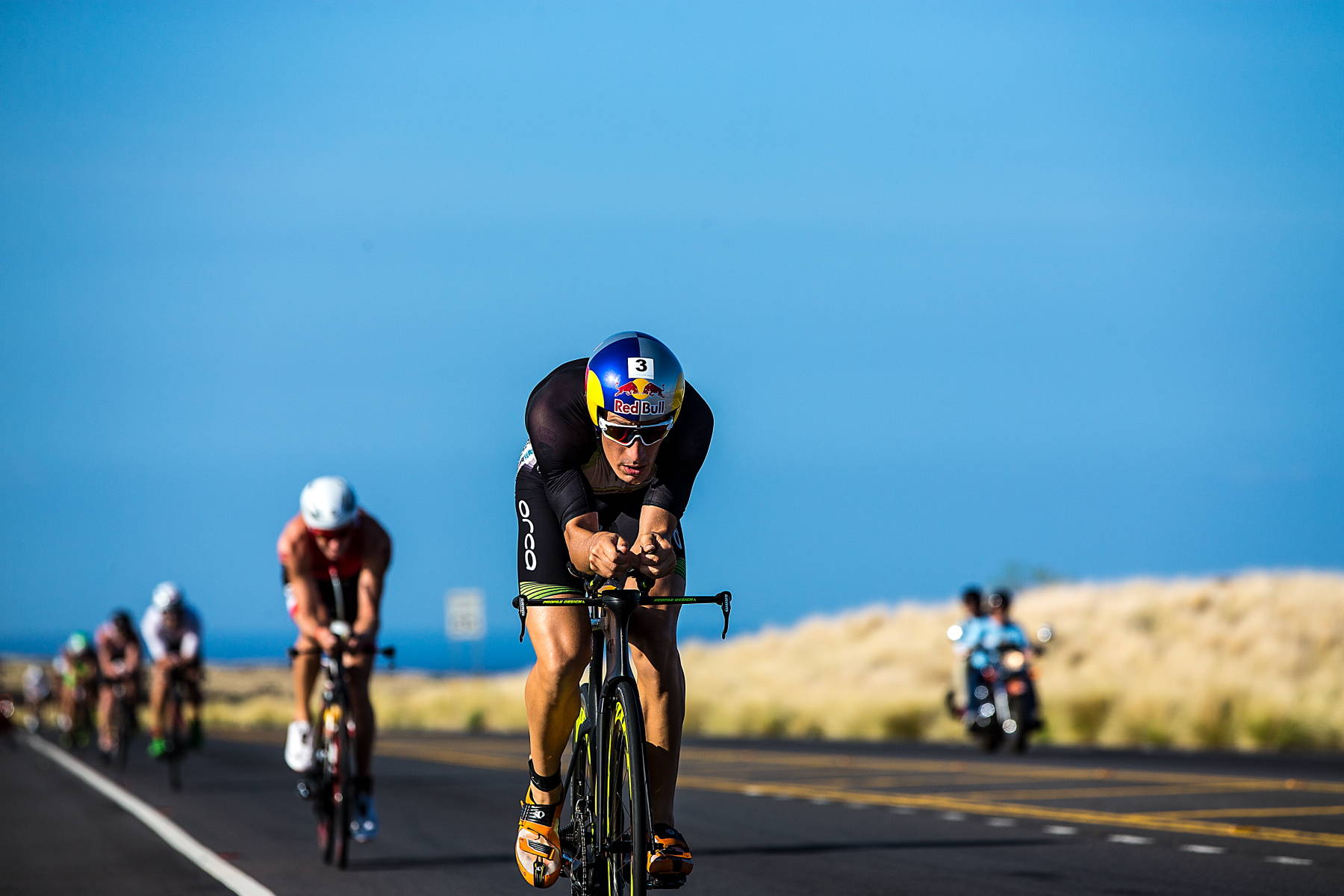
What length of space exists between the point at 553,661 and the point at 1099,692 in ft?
81.5

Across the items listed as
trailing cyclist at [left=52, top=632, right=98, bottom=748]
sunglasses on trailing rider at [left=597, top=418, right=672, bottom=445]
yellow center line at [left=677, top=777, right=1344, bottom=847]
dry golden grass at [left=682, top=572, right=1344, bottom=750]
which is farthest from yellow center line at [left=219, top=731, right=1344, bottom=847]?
trailing cyclist at [left=52, top=632, right=98, bottom=748]

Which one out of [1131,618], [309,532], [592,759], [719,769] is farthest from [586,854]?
[1131,618]

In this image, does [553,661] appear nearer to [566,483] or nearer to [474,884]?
[566,483]

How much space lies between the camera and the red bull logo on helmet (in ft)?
22.3

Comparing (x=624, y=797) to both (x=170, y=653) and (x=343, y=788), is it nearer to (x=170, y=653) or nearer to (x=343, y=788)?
(x=343, y=788)

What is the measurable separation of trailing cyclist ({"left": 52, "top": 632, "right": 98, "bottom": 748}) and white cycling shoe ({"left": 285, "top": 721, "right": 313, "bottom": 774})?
2074 cm

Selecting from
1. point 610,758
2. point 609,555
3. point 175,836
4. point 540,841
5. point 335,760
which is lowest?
point 175,836

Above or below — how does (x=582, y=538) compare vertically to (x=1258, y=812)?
above

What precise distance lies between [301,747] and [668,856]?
588 centimetres

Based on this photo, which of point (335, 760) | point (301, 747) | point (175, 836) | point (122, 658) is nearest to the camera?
point (335, 760)

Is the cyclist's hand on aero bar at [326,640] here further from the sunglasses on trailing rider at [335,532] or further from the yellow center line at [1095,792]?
the yellow center line at [1095,792]

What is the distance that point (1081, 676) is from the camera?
39562 millimetres

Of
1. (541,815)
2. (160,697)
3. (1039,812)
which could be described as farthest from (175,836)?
(541,815)

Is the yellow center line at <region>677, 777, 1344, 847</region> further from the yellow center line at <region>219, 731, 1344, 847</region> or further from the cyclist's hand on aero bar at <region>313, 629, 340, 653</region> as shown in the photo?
the cyclist's hand on aero bar at <region>313, 629, 340, 653</region>
